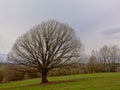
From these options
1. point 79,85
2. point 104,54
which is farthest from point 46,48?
point 104,54

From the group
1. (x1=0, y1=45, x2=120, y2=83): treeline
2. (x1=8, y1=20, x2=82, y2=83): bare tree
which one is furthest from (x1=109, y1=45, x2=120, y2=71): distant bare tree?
(x1=8, y1=20, x2=82, y2=83): bare tree

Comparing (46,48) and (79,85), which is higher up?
(46,48)

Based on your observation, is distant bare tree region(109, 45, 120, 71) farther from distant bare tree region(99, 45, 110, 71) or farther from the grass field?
the grass field

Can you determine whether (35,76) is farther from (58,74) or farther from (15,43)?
(15,43)

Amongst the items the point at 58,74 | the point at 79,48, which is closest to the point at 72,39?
the point at 79,48

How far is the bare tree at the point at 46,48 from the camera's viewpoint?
42.0m

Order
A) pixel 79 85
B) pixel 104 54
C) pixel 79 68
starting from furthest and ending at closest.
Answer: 1. pixel 104 54
2. pixel 79 68
3. pixel 79 85

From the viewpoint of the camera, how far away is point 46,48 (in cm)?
4222

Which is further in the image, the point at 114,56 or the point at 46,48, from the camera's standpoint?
the point at 114,56

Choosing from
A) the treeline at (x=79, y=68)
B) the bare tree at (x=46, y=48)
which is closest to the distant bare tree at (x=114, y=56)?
the treeline at (x=79, y=68)

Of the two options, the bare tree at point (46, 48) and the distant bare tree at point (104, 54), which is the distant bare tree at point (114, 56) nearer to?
the distant bare tree at point (104, 54)

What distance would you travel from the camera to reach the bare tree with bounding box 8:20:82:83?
42.0 metres

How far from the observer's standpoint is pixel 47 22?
145 feet

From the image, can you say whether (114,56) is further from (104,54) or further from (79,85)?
(79,85)
